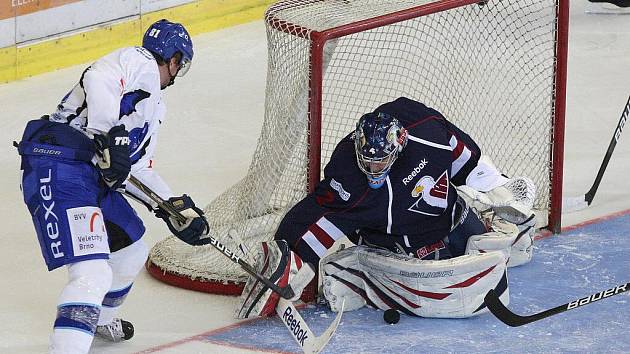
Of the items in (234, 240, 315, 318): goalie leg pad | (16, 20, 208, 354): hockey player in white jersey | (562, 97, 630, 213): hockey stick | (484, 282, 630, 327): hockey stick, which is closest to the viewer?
(16, 20, 208, 354): hockey player in white jersey

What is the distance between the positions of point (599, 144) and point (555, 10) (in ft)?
4.28

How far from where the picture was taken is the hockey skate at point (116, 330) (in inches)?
182

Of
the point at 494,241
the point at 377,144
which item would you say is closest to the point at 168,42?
the point at 377,144

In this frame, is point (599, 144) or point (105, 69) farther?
point (599, 144)

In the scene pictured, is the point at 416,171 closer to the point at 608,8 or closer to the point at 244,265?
the point at 244,265

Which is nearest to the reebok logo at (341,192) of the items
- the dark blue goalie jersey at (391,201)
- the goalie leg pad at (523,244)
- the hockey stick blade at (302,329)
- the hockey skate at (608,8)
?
the dark blue goalie jersey at (391,201)

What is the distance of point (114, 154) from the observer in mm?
4238

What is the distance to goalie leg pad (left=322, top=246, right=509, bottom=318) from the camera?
15.7ft

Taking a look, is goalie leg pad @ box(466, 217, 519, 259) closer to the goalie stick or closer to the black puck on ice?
the black puck on ice

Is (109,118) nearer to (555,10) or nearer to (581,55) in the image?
(555,10)

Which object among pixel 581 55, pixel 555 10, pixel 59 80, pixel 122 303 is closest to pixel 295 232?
pixel 122 303

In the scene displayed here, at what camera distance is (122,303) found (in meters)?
4.77

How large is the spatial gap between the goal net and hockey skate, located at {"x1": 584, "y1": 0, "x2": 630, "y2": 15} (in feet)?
7.45

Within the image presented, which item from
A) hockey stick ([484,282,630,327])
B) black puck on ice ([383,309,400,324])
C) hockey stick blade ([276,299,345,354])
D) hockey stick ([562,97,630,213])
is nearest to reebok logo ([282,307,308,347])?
hockey stick blade ([276,299,345,354])
